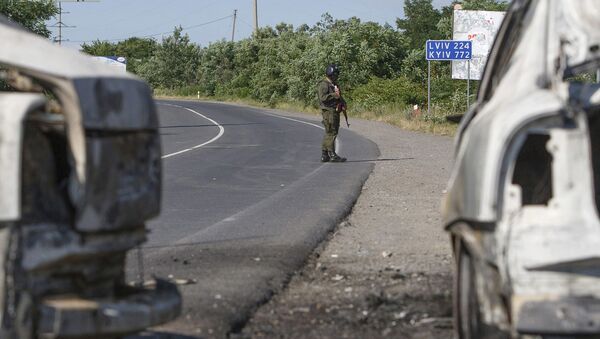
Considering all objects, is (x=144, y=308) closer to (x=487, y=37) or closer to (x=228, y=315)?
(x=228, y=315)

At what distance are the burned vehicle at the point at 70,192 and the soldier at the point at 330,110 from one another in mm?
16726

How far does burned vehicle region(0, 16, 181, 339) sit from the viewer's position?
370 cm

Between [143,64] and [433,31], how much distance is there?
1583 inches

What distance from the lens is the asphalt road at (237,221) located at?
6797 millimetres

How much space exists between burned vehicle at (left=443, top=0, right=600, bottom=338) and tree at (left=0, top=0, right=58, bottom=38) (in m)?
36.2

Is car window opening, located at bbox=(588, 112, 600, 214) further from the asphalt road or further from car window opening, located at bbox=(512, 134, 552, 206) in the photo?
the asphalt road

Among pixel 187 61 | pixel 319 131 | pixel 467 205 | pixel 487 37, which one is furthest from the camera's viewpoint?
pixel 187 61

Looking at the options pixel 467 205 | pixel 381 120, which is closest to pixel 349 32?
pixel 381 120

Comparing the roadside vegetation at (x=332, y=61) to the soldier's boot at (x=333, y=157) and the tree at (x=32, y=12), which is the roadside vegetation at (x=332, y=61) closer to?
the tree at (x=32, y=12)

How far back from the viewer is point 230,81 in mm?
87812

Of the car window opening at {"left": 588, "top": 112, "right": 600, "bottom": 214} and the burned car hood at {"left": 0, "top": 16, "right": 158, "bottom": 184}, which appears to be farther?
the car window opening at {"left": 588, "top": 112, "right": 600, "bottom": 214}

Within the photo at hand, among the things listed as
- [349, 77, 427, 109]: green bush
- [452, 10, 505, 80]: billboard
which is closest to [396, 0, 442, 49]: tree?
[349, 77, 427, 109]: green bush

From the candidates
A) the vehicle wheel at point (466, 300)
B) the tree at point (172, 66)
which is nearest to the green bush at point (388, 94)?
the vehicle wheel at point (466, 300)

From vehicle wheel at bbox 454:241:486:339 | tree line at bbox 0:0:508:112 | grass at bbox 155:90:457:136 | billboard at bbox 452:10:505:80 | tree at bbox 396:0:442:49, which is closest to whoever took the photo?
vehicle wheel at bbox 454:241:486:339
